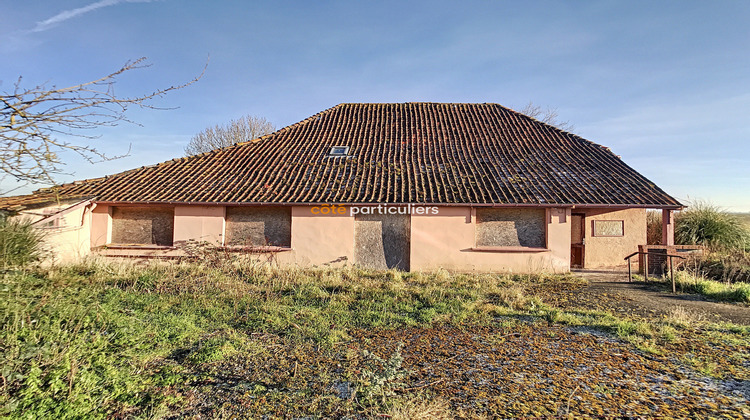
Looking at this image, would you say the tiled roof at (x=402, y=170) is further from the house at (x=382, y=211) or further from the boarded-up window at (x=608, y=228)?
the boarded-up window at (x=608, y=228)

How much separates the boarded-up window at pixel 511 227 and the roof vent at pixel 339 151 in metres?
5.83

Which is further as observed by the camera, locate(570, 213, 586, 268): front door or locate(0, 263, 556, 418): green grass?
locate(570, 213, 586, 268): front door

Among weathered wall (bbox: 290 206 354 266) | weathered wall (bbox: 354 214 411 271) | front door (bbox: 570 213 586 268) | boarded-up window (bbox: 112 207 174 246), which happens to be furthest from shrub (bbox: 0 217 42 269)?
front door (bbox: 570 213 586 268)

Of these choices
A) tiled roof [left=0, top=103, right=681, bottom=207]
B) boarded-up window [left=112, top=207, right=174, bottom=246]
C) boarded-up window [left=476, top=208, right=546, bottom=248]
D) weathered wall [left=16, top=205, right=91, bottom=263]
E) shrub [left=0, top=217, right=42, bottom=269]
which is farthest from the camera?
boarded-up window [left=112, top=207, right=174, bottom=246]

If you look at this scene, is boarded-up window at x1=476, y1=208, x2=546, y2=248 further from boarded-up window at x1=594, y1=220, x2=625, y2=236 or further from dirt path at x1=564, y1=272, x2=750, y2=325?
boarded-up window at x1=594, y1=220, x2=625, y2=236

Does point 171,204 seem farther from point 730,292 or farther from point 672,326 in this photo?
point 730,292

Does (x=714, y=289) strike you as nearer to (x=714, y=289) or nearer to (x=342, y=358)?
(x=714, y=289)

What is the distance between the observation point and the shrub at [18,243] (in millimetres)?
→ 4867

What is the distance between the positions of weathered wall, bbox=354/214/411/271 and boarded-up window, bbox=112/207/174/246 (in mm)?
6444

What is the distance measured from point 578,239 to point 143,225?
15.4 metres

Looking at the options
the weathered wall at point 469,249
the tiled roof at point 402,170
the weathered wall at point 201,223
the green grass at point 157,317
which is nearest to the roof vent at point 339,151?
the tiled roof at point 402,170

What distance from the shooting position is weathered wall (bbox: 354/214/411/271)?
39.8 ft

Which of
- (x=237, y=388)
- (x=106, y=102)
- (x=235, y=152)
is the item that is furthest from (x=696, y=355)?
(x=235, y=152)

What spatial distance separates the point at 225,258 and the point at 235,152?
572cm
